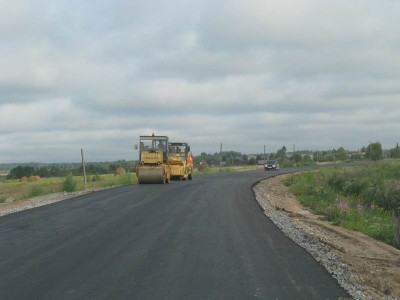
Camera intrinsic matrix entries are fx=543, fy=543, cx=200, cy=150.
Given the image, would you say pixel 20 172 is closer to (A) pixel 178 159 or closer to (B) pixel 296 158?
(A) pixel 178 159

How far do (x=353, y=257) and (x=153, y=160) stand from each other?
90.7ft

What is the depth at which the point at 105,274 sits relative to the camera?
934cm

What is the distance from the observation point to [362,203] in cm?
2716

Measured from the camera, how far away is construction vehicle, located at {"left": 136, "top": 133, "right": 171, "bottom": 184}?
37.8 metres

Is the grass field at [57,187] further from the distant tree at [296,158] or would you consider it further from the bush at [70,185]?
the distant tree at [296,158]


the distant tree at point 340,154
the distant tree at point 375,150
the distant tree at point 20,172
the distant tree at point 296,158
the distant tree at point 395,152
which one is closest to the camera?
the distant tree at point 20,172

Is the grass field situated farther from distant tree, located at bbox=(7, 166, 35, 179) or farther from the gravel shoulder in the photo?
distant tree, located at bbox=(7, 166, 35, 179)

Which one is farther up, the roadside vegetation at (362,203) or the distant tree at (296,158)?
the distant tree at (296,158)

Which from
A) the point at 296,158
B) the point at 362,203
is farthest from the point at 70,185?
the point at 296,158

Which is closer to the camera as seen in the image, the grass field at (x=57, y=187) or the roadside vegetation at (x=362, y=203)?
the roadside vegetation at (x=362, y=203)

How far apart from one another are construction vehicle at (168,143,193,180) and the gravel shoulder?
2555 cm

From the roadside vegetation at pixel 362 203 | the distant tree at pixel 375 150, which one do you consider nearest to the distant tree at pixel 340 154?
the distant tree at pixel 375 150

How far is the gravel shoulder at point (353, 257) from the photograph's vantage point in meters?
→ 8.59

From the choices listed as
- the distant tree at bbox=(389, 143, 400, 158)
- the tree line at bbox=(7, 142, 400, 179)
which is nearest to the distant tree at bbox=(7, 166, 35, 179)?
the tree line at bbox=(7, 142, 400, 179)
